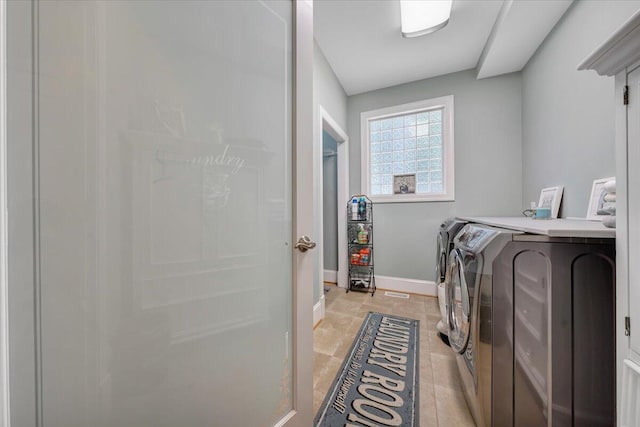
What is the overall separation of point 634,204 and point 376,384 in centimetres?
144

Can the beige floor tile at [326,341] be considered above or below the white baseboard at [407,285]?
below

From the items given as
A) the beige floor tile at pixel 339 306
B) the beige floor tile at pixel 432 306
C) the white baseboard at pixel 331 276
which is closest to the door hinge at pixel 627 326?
the beige floor tile at pixel 432 306

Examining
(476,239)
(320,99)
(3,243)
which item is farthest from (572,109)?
(3,243)

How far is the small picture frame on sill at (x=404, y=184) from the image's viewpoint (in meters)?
3.02

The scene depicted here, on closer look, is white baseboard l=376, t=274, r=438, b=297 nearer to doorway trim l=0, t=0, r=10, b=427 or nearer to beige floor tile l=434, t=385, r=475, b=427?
beige floor tile l=434, t=385, r=475, b=427

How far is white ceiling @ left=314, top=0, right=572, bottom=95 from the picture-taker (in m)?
1.84

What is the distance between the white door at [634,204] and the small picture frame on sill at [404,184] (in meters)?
2.30

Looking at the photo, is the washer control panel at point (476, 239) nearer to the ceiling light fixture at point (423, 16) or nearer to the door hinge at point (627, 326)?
the door hinge at point (627, 326)

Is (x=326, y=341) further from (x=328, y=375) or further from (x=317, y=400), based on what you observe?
(x=317, y=400)

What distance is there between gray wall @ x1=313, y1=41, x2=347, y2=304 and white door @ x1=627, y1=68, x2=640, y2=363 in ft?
5.93

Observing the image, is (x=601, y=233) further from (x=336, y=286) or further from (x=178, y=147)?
(x=336, y=286)

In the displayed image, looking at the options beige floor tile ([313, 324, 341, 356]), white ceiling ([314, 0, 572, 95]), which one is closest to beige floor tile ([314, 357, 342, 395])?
beige floor tile ([313, 324, 341, 356])

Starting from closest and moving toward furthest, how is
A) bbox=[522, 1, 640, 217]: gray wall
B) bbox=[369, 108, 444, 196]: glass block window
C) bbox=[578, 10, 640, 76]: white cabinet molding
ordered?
1. bbox=[578, 10, 640, 76]: white cabinet molding
2. bbox=[522, 1, 640, 217]: gray wall
3. bbox=[369, 108, 444, 196]: glass block window

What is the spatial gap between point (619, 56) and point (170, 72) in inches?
53.7
